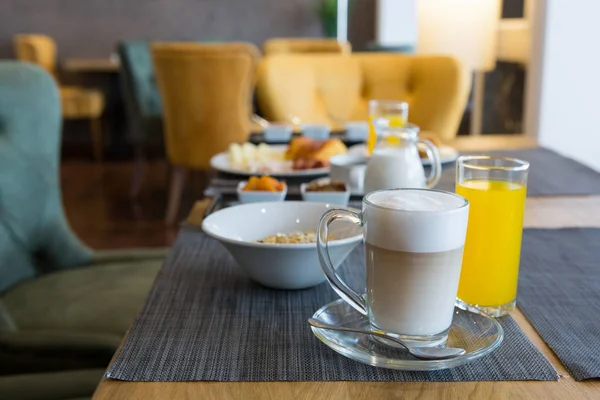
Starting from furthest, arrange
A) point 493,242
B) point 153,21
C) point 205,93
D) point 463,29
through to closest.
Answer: point 153,21
point 205,93
point 463,29
point 493,242

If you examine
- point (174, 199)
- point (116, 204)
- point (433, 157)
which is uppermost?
point (433, 157)

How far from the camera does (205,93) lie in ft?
10.3

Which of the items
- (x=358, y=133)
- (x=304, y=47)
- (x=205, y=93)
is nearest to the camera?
(x=358, y=133)

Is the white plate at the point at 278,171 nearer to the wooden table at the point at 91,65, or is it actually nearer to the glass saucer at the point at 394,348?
the glass saucer at the point at 394,348

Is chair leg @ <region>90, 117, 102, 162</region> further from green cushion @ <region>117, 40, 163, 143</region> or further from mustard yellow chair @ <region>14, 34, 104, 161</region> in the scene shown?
green cushion @ <region>117, 40, 163, 143</region>

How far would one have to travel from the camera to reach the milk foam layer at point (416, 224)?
0.54m

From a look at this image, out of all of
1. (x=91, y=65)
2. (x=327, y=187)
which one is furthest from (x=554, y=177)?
(x=91, y=65)

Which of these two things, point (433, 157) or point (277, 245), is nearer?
point (277, 245)

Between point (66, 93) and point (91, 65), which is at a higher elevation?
point (91, 65)

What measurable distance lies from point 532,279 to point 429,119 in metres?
1.93

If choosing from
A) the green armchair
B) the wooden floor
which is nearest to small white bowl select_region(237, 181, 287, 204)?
the green armchair

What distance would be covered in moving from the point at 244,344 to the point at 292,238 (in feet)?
0.63

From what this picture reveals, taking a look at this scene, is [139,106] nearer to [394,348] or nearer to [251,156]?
[251,156]

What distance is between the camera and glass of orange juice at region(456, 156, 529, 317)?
2.16ft
